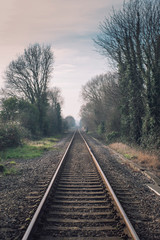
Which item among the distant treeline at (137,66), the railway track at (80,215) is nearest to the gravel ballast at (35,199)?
the railway track at (80,215)

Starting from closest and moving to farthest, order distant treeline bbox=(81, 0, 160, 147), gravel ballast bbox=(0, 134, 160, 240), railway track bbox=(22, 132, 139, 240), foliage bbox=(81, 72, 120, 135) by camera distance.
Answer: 1. railway track bbox=(22, 132, 139, 240)
2. gravel ballast bbox=(0, 134, 160, 240)
3. distant treeline bbox=(81, 0, 160, 147)
4. foliage bbox=(81, 72, 120, 135)

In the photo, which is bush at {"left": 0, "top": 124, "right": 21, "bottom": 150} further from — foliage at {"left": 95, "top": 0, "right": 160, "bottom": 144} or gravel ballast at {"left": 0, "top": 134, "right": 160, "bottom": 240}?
foliage at {"left": 95, "top": 0, "right": 160, "bottom": 144}

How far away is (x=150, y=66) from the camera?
1234cm

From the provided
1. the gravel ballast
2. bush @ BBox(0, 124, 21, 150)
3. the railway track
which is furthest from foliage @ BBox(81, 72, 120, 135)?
the railway track

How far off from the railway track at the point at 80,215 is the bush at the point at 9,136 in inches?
358

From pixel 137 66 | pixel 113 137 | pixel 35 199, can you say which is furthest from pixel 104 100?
pixel 35 199

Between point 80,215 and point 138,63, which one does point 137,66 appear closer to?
point 138,63

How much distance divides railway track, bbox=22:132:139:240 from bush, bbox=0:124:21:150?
29.8 ft

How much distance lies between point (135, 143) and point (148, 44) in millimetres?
7300

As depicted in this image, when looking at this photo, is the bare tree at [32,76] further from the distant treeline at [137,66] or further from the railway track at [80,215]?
the railway track at [80,215]

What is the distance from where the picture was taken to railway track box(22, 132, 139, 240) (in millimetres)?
3248

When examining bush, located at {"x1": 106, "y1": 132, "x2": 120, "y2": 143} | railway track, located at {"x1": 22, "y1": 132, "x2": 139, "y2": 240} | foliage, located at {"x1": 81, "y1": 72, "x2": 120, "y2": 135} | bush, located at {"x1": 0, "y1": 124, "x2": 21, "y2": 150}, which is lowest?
railway track, located at {"x1": 22, "y1": 132, "x2": 139, "y2": 240}

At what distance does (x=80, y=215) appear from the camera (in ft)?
12.9

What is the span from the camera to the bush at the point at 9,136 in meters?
13.7
